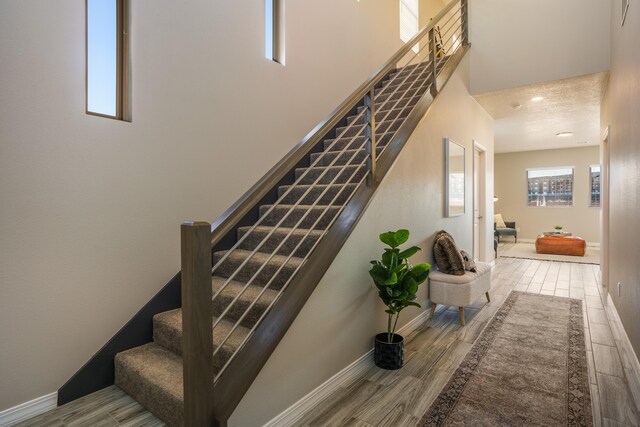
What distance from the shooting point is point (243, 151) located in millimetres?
3164

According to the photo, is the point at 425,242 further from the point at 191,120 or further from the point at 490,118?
the point at 490,118

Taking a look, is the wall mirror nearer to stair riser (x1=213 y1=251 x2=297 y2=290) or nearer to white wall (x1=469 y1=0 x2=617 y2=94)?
white wall (x1=469 y1=0 x2=617 y2=94)

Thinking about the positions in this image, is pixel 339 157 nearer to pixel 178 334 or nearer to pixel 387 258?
pixel 387 258

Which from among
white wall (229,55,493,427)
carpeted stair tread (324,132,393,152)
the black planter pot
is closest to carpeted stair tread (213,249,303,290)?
white wall (229,55,493,427)

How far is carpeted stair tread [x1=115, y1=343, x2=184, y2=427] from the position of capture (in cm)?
183

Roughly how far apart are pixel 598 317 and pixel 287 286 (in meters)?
3.66

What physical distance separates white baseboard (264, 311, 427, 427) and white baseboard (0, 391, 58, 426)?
1.30 m

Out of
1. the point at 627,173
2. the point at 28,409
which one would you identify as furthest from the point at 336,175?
the point at 28,409

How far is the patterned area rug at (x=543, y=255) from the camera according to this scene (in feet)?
23.7

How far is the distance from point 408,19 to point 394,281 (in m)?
6.05

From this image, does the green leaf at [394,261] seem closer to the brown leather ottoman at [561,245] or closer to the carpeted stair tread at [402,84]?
the carpeted stair tread at [402,84]

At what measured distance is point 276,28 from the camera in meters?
3.59

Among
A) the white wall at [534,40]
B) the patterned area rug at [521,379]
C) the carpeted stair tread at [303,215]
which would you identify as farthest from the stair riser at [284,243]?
the white wall at [534,40]

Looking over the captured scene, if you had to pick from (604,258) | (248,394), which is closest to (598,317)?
(604,258)
